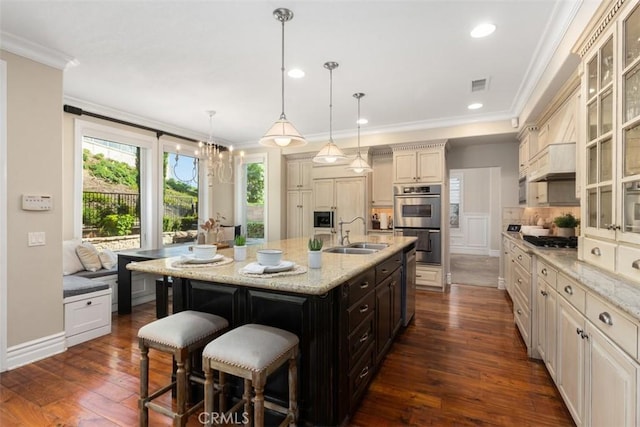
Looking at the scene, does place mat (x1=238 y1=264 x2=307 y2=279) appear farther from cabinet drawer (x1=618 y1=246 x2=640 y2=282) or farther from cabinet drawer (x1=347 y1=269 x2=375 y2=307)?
cabinet drawer (x1=618 y1=246 x2=640 y2=282)

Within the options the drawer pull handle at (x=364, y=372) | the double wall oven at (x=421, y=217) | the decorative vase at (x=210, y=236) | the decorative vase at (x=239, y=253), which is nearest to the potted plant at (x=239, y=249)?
the decorative vase at (x=239, y=253)

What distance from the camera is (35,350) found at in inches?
105

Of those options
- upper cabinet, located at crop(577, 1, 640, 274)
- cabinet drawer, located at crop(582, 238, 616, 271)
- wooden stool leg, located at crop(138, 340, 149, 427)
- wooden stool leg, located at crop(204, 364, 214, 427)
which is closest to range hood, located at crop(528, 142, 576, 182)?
upper cabinet, located at crop(577, 1, 640, 274)

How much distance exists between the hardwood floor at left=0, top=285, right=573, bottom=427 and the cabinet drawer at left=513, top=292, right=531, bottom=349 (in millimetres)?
121

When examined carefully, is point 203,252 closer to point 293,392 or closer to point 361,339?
point 293,392

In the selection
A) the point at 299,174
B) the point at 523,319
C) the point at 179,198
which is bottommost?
the point at 523,319

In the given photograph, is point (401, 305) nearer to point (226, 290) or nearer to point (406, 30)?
point (226, 290)

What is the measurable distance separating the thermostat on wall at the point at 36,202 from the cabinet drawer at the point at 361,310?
9.11ft

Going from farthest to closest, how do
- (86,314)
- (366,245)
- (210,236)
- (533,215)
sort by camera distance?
(533,215)
(210,236)
(366,245)
(86,314)

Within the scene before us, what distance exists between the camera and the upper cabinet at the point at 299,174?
605 cm

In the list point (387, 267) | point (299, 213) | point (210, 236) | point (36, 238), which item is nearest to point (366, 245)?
point (387, 267)

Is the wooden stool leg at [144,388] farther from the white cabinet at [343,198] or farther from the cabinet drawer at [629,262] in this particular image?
the white cabinet at [343,198]

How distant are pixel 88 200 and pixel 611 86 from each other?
210 inches

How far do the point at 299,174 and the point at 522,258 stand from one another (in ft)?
13.2
